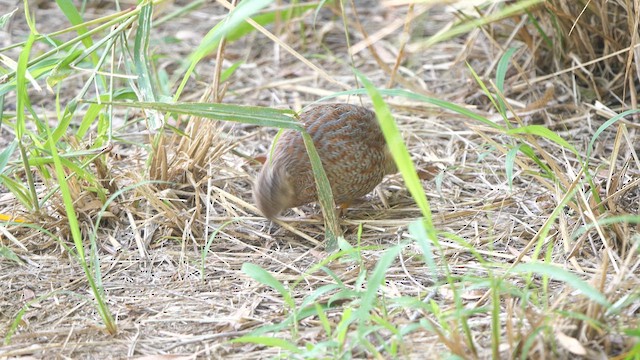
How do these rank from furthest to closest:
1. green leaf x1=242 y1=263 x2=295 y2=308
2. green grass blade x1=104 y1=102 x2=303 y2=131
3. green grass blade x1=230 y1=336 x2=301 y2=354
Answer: green grass blade x1=104 y1=102 x2=303 y2=131, green leaf x1=242 y1=263 x2=295 y2=308, green grass blade x1=230 y1=336 x2=301 y2=354

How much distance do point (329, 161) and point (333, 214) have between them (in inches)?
15.4

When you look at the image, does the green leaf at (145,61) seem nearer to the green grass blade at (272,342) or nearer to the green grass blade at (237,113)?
the green grass blade at (237,113)

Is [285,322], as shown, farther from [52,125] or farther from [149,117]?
[52,125]

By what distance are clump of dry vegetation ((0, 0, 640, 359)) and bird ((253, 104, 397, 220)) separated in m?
0.15

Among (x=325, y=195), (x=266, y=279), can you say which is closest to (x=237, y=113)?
(x=325, y=195)

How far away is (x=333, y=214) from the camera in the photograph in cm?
318

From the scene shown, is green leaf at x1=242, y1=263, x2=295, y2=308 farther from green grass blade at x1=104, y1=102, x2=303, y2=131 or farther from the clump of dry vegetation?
green grass blade at x1=104, y1=102, x2=303, y2=131

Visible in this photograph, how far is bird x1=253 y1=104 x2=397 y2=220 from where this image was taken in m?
3.41

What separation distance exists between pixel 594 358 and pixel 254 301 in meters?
1.16

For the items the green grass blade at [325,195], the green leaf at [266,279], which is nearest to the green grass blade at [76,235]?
the green leaf at [266,279]

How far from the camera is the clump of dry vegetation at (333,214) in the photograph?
2475 mm

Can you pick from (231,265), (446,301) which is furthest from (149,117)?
(446,301)

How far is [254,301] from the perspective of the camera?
2916 mm

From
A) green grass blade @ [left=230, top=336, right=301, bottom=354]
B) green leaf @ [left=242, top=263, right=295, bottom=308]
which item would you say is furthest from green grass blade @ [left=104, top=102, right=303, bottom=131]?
green grass blade @ [left=230, top=336, right=301, bottom=354]
